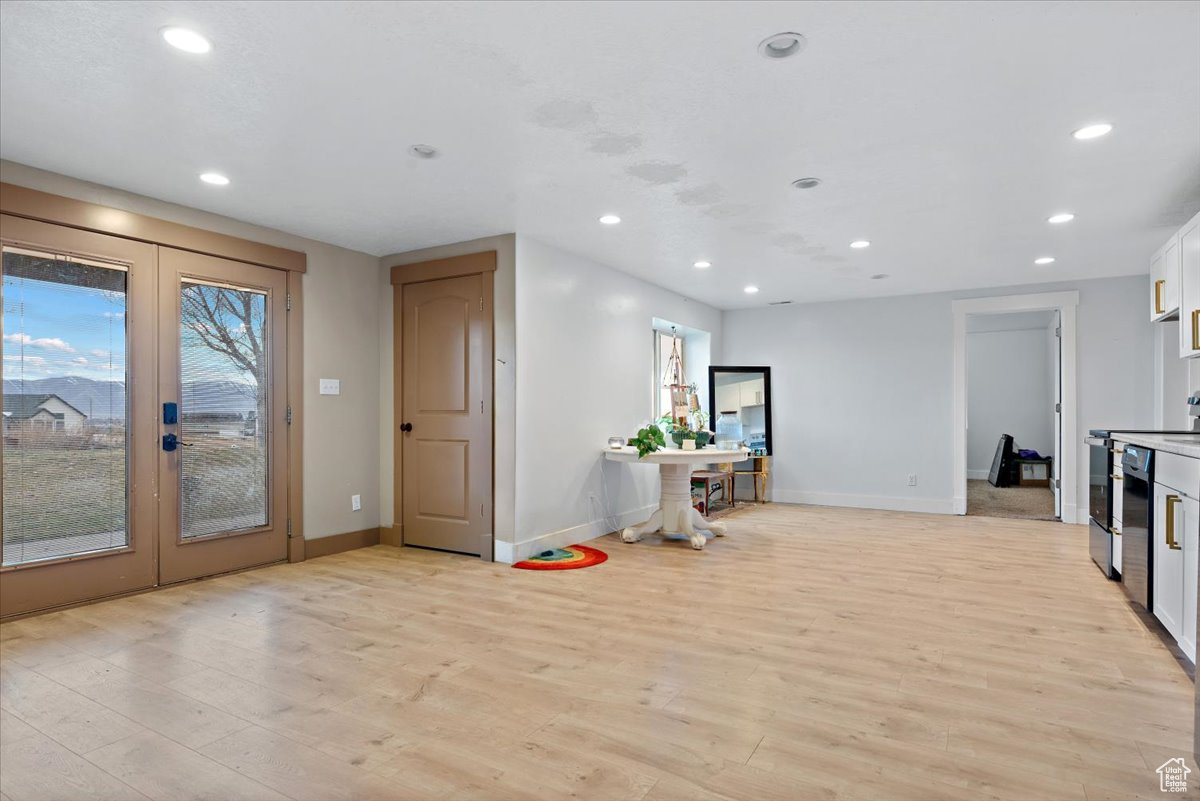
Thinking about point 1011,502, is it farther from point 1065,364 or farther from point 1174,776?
point 1174,776

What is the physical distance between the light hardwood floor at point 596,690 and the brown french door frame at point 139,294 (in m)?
0.17

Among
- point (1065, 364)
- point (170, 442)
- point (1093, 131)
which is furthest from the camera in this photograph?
point (1065, 364)

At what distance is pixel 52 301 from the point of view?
140 inches

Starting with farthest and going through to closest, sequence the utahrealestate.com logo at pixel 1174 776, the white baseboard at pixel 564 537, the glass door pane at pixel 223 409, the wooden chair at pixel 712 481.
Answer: the wooden chair at pixel 712 481 < the white baseboard at pixel 564 537 < the glass door pane at pixel 223 409 < the utahrealestate.com logo at pixel 1174 776

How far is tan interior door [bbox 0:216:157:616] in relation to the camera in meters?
3.39

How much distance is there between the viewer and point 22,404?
341 centimetres

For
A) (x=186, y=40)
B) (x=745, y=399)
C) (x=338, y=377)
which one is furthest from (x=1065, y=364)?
(x=186, y=40)

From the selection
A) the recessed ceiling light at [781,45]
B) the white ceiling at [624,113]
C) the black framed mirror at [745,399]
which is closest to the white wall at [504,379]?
the white ceiling at [624,113]

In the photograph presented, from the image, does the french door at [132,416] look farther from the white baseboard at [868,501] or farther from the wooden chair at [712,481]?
the white baseboard at [868,501]

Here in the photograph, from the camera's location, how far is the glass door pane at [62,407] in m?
3.39

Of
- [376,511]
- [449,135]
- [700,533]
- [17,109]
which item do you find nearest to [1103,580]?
[700,533]

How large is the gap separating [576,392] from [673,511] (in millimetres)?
1286

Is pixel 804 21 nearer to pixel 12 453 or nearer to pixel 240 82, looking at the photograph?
pixel 240 82

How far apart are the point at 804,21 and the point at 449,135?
5.52 feet
